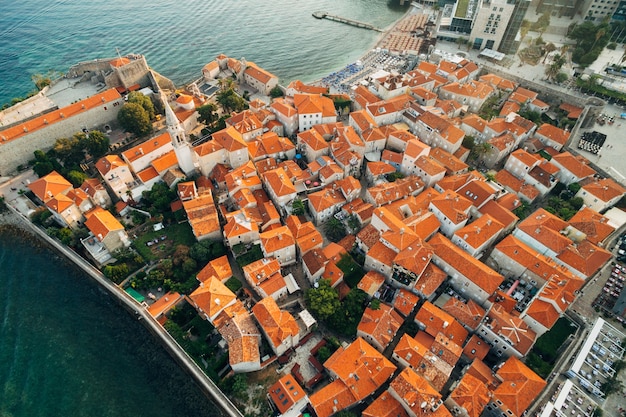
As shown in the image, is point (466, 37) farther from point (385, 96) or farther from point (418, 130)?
point (418, 130)

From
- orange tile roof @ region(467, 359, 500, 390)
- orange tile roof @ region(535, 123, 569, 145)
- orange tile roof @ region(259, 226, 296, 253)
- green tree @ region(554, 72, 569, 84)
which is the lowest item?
orange tile roof @ region(467, 359, 500, 390)

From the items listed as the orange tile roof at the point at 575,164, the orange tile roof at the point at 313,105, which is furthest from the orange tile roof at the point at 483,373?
the orange tile roof at the point at 313,105

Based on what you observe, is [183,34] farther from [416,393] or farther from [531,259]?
→ [416,393]

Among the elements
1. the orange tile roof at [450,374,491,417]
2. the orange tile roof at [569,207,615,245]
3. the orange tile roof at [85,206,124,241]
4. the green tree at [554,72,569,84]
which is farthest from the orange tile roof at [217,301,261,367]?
the green tree at [554,72,569,84]

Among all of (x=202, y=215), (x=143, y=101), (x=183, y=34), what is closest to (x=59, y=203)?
(x=202, y=215)

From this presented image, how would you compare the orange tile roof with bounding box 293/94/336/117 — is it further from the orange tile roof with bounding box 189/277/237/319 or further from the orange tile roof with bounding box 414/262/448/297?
the orange tile roof with bounding box 189/277/237/319

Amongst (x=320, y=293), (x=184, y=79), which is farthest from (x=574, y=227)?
(x=184, y=79)

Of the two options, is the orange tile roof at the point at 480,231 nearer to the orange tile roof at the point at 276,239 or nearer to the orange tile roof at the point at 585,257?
the orange tile roof at the point at 585,257
